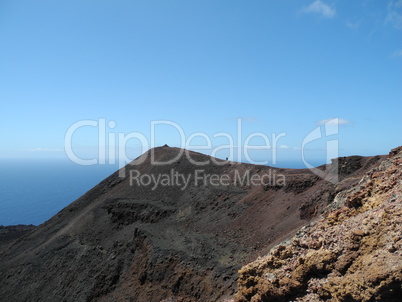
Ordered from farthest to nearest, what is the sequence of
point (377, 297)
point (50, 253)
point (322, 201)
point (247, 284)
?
point (50, 253) < point (322, 201) < point (247, 284) < point (377, 297)

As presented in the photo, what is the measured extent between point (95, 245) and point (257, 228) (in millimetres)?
16439

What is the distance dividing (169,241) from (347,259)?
18263 mm

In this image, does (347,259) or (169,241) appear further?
(169,241)

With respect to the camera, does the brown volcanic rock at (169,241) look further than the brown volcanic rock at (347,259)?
Yes

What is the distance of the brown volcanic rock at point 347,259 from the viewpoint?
8070 millimetres

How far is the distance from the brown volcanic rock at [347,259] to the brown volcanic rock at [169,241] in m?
6.30

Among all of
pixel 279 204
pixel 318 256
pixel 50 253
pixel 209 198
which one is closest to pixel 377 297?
pixel 318 256

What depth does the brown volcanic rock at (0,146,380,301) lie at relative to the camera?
20781 mm

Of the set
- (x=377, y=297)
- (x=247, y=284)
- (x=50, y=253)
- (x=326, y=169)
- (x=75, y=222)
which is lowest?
(x=50, y=253)

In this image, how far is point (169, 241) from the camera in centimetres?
2545

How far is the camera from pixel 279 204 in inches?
1025

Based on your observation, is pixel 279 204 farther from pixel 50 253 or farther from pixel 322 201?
pixel 50 253

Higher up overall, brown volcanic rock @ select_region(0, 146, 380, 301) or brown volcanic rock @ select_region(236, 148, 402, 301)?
brown volcanic rock @ select_region(236, 148, 402, 301)

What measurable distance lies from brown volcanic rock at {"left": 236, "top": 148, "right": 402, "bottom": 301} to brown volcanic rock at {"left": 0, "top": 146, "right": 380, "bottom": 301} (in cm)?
630
